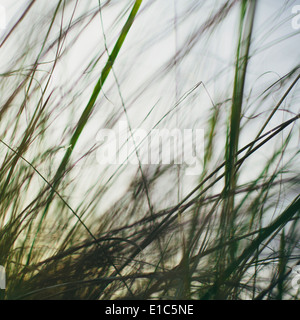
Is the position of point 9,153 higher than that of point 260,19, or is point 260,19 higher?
point 260,19

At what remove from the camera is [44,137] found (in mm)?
372

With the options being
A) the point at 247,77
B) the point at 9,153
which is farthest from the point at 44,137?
the point at 247,77

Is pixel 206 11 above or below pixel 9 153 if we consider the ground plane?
above

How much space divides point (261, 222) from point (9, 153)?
0.32 m

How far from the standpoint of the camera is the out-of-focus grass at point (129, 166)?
34 centimetres

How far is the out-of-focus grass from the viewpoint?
0.34 metres

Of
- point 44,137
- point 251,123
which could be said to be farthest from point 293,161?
point 44,137

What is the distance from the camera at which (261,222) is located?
13.9 inches

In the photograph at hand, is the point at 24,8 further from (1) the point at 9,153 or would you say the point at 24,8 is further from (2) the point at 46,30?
(1) the point at 9,153

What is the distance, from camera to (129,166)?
36cm

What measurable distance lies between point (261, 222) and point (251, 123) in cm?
12
